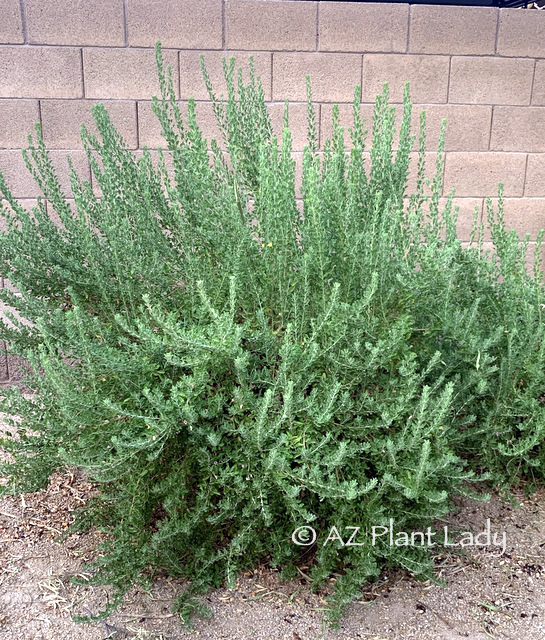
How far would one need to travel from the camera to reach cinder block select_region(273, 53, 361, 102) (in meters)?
3.65

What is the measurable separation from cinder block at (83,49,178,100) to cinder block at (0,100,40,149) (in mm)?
335

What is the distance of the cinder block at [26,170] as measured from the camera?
11.8 feet

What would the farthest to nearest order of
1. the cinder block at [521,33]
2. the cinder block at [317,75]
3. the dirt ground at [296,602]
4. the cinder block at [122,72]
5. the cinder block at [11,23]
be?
the cinder block at [521,33] → the cinder block at [317,75] → the cinder block at [122,72] → the cinder block at [11,23] → the dirt ground at [296,602]

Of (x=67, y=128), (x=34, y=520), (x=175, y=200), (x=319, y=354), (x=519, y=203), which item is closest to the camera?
(x=319, y=354)

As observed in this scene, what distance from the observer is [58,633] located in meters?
1.92

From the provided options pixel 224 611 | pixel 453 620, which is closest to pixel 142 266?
pixel 224 611

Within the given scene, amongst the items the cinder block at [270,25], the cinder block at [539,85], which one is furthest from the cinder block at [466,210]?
the cinder block at [270,25]

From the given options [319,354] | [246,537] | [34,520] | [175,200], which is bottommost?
[34,520]

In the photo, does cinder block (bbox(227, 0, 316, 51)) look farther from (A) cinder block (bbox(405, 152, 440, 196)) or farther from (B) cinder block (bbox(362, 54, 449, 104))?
(A) cinder block (bbox(405, 152, 440, 196))

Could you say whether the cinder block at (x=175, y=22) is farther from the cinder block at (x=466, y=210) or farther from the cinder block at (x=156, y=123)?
the cinder block at (x=466, y=210)

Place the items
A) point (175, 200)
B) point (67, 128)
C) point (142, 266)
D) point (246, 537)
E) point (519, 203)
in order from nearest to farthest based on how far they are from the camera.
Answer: point (246, 537)
point (142, 266)
point (175, 200)
point (67, 128)
point (519, 203)

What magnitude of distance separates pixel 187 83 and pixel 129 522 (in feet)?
8.57

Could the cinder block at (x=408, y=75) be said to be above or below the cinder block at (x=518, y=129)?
above

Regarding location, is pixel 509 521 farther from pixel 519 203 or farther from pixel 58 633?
pixel 519 203
